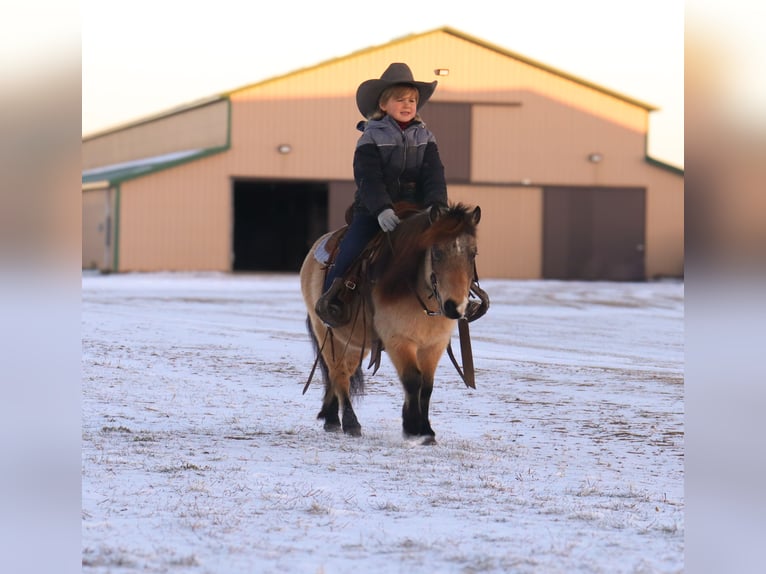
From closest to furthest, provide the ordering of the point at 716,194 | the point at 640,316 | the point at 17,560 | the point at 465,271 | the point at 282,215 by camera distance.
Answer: the point at 716,194 < the point at 17,560 < the point at 465,271 < the point at 640,316 < the point at 282,215

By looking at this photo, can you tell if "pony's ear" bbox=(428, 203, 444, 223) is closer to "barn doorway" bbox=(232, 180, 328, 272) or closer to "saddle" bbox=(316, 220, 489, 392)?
"saddle" bbox=(316, 220, 489, 392)

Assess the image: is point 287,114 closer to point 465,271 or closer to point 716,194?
point 465,271

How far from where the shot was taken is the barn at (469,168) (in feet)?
105

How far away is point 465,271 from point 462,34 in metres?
27.9

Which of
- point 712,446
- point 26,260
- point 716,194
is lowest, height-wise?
point 712,446

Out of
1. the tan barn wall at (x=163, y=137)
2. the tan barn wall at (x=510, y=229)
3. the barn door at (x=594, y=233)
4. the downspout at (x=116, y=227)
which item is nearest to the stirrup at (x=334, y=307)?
the tan barn wall at (x=163, y=137)

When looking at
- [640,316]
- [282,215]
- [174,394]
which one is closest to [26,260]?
[174,394]

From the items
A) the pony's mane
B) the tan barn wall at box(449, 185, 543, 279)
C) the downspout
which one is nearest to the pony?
the pony's mane

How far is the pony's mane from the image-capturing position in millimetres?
5977

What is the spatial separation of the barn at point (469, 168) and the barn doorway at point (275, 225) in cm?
697

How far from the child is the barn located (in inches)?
986

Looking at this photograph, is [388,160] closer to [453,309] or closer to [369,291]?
[369,291]

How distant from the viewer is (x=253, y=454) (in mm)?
6121

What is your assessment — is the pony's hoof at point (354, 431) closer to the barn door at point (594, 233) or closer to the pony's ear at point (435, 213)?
the pony's ear at point (435, 213)
